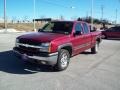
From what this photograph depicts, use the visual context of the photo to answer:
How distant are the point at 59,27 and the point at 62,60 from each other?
67.9 inches

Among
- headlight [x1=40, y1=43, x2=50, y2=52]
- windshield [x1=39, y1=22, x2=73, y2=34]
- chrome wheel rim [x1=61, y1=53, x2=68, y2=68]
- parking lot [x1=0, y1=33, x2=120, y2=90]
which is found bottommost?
parking lot [x1=0, y1=33, x2=120, y2=90]

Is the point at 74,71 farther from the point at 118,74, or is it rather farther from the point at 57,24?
the point at 57,24

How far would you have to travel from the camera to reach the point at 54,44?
7512 mm

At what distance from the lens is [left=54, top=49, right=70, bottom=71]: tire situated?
7.86m

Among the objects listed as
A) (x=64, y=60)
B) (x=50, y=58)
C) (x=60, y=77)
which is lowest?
(x=60, y=77)

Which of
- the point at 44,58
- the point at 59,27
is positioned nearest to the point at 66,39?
the point at 59,27

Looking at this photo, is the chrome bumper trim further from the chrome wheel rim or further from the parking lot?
the chrome wheel rim

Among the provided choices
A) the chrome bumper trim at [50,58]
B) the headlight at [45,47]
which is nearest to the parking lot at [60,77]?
the chrome bumper trim at [50,58]

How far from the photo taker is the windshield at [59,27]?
8943mm

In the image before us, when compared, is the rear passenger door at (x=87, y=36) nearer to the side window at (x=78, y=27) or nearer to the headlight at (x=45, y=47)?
the side window at (x=78, y=27)

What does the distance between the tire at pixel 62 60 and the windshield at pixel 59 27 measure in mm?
950

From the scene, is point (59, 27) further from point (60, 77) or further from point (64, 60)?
point (60, 77)

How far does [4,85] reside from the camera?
20.2 ft

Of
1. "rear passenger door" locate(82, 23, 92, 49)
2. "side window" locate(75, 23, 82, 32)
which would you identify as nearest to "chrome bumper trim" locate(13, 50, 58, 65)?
"side window" locate(75, 23, 82, 32)
